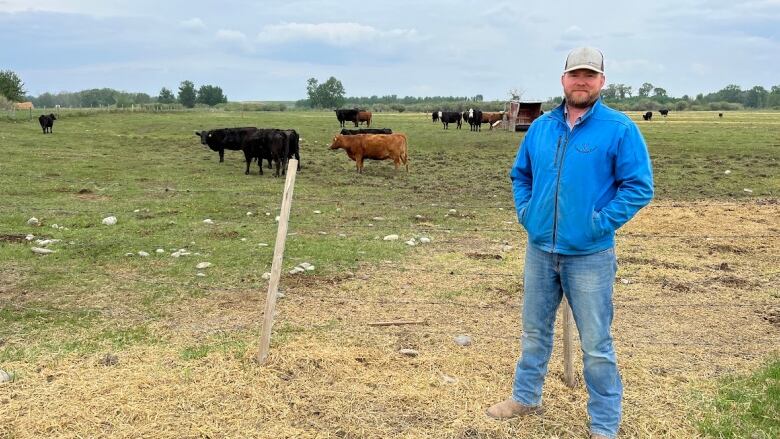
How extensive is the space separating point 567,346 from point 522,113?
3679 cm

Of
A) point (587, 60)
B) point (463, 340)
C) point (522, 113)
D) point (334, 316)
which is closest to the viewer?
point (587, 60)

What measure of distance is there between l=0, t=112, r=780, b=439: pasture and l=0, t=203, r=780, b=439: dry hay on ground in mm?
20

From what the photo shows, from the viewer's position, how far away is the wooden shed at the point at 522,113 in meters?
38.5

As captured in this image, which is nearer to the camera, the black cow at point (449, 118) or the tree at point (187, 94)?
the black cow at point (449, 118)

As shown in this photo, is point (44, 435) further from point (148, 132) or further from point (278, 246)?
point (148, 132)

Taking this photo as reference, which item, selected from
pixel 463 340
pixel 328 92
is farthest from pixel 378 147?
pixel 328 92

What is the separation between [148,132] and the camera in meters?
33.8

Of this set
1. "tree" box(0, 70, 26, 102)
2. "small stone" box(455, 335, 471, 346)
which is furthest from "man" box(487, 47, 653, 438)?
"tree" box(0, 70, 26, 102)

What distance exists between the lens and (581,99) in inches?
131

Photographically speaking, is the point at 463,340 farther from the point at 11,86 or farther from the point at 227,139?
the point at 11,86

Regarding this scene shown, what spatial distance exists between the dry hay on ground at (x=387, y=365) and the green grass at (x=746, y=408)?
0.13 m

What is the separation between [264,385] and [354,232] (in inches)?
212

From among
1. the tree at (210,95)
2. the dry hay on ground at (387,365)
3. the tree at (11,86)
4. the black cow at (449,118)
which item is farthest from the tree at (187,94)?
the dry hay on ground at (387,365)

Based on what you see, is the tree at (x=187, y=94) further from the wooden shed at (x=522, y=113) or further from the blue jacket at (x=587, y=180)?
the blue jacket at (x=587, y=180)
